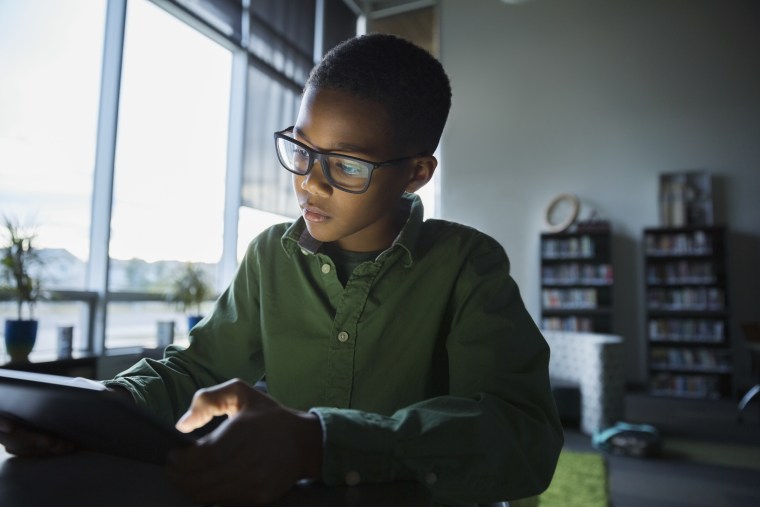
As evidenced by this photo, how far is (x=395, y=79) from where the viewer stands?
0.88 metres

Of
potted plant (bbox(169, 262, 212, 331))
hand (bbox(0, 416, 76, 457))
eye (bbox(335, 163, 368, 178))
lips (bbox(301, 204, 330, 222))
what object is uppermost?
eye (bbox(335, 163, 368, 178))

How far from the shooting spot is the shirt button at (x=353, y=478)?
0.48m

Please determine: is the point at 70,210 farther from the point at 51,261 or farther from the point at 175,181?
the point at 175,181

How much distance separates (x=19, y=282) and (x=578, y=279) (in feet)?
19.1

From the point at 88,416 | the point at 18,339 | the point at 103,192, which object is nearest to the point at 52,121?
the point at 103,192

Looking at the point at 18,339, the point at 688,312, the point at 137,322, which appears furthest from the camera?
the point at 688,312

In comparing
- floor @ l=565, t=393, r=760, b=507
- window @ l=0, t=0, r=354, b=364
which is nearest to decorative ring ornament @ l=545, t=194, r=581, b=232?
floor @ l=565, t=393, r=760, b=507

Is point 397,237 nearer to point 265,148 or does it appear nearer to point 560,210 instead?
point 265,148

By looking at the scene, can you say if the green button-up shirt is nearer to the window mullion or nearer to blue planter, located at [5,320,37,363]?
blue planter, located at [5,320,37,363]

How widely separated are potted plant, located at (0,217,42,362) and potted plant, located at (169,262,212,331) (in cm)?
108

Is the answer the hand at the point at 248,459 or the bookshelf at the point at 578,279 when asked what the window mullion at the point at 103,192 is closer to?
the hand at the point at 248,459

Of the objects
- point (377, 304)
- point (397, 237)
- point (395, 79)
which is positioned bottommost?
point (377, 304)

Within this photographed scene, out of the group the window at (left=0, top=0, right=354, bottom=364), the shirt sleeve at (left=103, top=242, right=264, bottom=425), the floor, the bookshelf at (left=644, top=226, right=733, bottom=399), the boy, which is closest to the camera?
the boy

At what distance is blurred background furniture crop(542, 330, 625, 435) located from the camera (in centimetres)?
378
